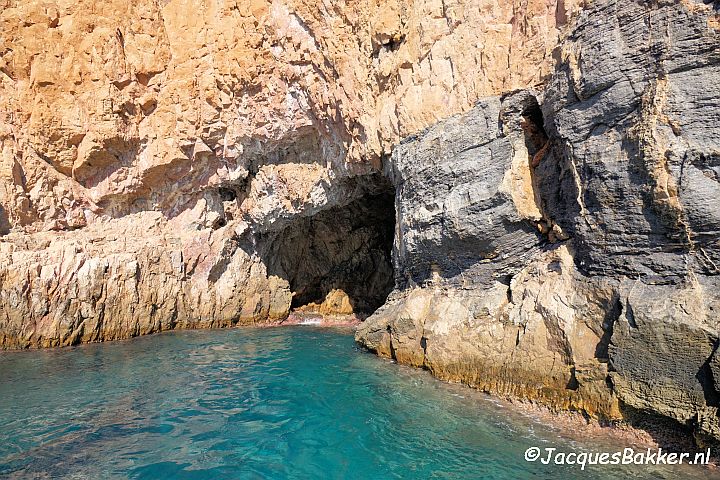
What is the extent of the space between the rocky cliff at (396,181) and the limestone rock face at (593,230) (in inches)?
1.6

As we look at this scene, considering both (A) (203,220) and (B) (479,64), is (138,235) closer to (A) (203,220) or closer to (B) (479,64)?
(A) (203,220)

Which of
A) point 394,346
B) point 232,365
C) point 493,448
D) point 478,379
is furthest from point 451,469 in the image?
point 232,365

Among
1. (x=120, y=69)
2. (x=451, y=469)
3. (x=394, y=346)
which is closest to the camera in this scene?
(x=451, y=469)

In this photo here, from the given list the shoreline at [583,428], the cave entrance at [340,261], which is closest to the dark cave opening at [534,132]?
the shoreline at [583,428]

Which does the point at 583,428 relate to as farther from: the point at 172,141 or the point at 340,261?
the point at 172,141

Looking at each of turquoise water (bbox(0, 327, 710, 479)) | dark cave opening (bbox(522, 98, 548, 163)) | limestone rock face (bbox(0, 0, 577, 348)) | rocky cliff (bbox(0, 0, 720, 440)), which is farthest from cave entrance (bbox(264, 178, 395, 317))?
dark cave opening (bbox(522, 98, 548, 163))

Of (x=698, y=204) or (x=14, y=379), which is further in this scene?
(x=14, y=379)

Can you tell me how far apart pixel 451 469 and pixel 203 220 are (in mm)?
16626

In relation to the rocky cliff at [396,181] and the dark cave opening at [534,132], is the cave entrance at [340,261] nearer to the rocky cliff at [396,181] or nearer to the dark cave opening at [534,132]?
the rocky cliff at [396,181]

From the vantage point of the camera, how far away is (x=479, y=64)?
443 inches

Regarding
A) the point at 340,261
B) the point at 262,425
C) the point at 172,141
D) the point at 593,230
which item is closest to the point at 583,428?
the point at 593,230

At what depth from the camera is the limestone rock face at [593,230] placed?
682 centimetres

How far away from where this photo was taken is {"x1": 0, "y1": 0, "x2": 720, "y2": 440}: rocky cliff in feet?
23.5

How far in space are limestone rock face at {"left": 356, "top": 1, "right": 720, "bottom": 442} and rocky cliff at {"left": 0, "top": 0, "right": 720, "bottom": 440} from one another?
4 centimetres
